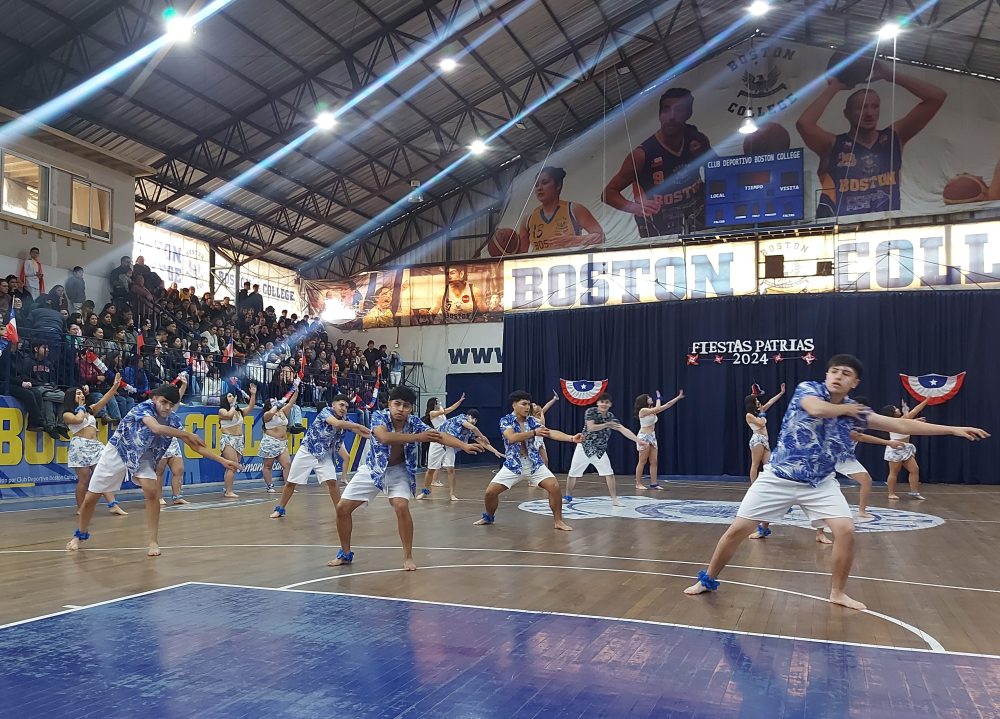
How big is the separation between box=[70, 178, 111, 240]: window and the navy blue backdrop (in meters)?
11.1

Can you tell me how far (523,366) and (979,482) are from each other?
1158 cm

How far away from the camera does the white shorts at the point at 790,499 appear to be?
5434 millimetres

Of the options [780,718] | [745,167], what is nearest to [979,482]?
[745,167]

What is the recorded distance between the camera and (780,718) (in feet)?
10.8

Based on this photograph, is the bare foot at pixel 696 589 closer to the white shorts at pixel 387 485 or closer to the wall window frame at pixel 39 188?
the white shorts at pixel 387 485

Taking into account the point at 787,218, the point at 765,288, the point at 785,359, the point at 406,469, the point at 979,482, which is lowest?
the point at 979,482

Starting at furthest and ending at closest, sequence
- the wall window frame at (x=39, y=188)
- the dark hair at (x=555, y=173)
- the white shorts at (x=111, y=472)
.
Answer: the dark hair at (x=555, y=173)
the wall window frame at (x=39, y=188)
the white shorts at (x=111, y=472)

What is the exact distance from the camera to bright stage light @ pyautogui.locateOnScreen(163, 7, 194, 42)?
47.9 ft

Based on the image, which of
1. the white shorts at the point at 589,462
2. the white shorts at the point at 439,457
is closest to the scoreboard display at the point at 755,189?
the white shorts at the point at 439,457

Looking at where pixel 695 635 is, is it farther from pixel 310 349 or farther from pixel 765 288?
pixel 310 349

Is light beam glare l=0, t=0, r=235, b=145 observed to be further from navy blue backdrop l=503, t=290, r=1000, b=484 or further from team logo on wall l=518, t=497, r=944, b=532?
team logo on wall l=518, t=497, r=944, b=532

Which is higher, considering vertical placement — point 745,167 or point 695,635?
point 745,167

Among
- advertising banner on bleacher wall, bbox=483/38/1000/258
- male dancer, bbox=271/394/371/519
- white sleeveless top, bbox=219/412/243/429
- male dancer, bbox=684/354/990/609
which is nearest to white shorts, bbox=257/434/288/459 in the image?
white sleeveless top, bbox=219/412/243/429

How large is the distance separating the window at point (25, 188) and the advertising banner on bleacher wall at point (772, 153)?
13.4 metres
